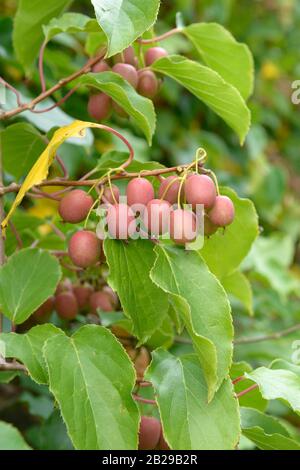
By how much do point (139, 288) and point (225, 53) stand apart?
39 cm

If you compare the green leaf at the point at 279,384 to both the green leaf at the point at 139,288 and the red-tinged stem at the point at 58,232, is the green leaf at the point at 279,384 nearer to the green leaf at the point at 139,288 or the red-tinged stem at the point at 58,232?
the green leaf at the point at 139,288

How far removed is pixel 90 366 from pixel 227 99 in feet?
1.17

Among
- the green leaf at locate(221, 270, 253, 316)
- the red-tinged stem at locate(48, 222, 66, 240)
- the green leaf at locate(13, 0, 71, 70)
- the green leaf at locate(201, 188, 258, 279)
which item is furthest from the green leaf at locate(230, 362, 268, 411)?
the green leaf at locate(13, 0, 71, 70)

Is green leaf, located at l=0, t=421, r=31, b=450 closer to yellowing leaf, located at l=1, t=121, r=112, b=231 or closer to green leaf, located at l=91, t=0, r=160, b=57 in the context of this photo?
yellowing leaf, located at l=1, t=121, r=112, b=231

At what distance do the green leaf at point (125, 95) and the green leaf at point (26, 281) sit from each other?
0.18 m

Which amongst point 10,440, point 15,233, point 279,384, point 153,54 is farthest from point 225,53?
point 10,440

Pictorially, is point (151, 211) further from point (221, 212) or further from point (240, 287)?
point (240, 287)

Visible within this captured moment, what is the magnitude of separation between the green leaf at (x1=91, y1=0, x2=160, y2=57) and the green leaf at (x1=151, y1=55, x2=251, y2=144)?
0.11m

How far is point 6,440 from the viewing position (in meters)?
0.71

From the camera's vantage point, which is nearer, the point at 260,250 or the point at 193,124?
the point at 260,250

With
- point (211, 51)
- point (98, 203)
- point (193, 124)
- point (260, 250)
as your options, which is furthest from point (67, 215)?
point (193, 124)

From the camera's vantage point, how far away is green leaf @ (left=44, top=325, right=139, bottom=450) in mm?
701

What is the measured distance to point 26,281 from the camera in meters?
0.87
